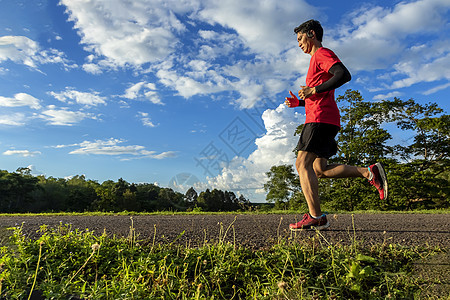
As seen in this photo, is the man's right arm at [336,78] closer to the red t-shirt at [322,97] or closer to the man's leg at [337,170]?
the red t-shirt at [322,97]

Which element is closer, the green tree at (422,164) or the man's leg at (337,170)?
the man's leg at (337,170)

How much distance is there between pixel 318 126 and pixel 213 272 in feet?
6.89

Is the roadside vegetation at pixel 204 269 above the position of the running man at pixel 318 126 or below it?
below

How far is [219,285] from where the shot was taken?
2.25m

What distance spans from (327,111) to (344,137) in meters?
18.8

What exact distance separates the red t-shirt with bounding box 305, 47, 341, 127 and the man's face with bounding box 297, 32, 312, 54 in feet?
0.75

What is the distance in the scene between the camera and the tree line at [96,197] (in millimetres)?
38625

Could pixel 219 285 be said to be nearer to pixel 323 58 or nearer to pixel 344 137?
pixel 323 58

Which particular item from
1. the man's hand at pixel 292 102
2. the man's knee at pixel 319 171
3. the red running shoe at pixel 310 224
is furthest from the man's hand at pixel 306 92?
the red running shoe at pixel 310 224

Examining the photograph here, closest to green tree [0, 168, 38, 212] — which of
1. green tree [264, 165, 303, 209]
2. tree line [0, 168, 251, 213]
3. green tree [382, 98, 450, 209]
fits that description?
tree line [0, 168, 251, 213]

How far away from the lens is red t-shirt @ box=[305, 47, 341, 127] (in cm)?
358

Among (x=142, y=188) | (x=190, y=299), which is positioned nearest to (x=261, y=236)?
(x=190, y=299)

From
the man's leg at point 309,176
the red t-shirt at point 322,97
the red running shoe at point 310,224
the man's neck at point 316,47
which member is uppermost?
the man's neck at point 316,47

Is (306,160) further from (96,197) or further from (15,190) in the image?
(15,190)
